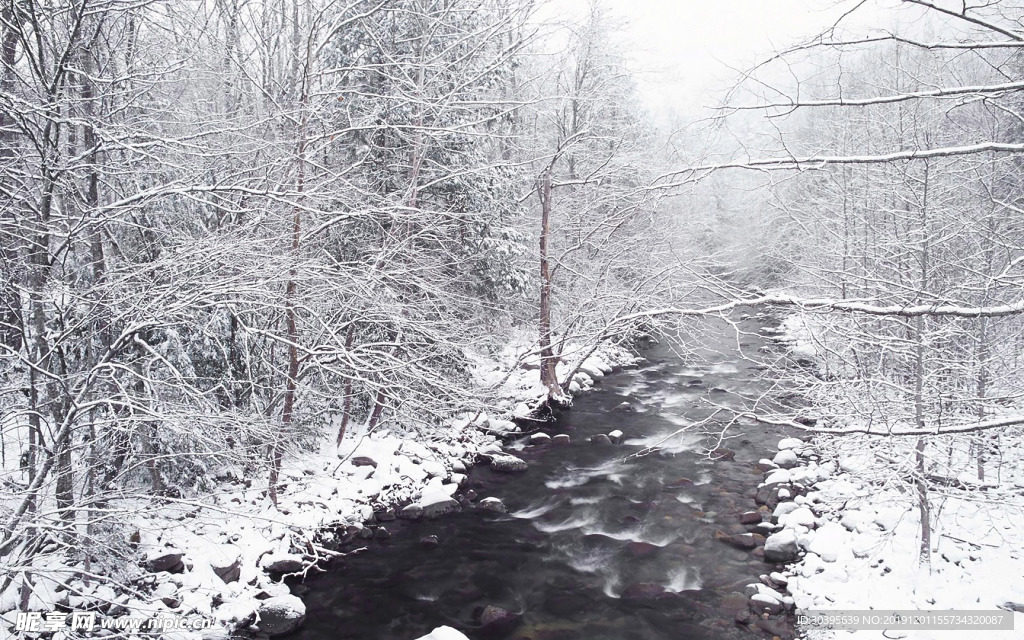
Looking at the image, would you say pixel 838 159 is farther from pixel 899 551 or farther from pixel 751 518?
pixel 751 518

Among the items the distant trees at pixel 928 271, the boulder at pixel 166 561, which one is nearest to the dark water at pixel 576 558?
the boulder at pixel 166 561

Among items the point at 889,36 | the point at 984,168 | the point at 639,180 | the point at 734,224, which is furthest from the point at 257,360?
the point at 734,224

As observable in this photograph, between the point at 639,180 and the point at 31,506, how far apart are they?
15.7 metres

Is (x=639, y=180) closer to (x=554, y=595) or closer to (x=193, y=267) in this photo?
(x=554, y=595)

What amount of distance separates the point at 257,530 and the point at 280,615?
1172mm

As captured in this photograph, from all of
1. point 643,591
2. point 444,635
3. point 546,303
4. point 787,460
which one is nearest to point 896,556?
point 643,591

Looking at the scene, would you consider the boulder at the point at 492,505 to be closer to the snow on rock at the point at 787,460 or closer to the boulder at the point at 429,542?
the boulder at the point at 429,542

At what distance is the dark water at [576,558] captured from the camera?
6.81 m

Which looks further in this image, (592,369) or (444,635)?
(592,369)

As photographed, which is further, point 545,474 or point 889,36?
point 545,474

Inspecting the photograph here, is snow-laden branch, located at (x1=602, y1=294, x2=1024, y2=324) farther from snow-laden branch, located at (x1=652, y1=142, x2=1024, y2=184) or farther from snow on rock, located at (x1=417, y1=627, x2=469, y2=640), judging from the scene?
snow on rock, located at (x1=417, y1=627, x2=469, y2=640)

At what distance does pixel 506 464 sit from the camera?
36.4 ft

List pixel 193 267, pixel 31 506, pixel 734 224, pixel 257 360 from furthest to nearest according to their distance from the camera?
pixel 734 224
pixel 257 360
pixel 193 267
pixel 31 506

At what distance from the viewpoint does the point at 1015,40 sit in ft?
9.30
